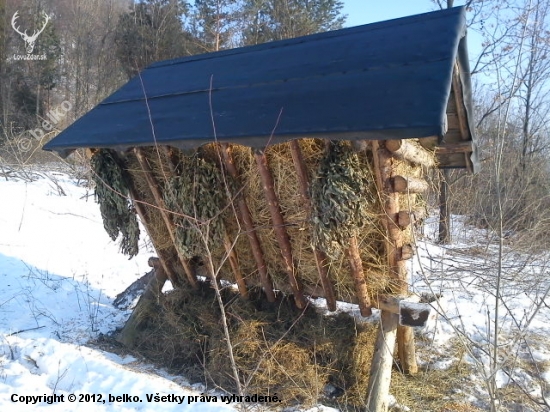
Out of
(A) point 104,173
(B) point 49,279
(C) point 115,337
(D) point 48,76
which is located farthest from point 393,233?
(D) point 48,76

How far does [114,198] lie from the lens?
4316 millimetres

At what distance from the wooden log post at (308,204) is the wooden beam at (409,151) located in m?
0.66

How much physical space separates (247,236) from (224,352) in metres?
1.17

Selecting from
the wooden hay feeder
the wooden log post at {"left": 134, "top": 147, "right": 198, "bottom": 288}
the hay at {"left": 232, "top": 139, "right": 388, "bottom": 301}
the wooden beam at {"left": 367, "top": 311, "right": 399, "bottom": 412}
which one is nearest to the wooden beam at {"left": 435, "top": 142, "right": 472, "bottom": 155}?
the wooden hay feeder

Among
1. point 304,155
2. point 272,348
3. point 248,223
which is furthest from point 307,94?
point 272,348

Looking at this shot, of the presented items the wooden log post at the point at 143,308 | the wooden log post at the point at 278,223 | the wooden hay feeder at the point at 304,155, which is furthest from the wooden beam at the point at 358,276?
the wooden log post at the point at 143,308

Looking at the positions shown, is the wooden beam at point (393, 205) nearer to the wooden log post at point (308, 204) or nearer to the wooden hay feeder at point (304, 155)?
the wooden hay feeder at point (304, 155)

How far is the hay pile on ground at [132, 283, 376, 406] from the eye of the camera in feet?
12.7

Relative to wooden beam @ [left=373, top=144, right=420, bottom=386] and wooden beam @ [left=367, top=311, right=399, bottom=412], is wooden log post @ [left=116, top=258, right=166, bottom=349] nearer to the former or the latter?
wooden beam @ [left=367, top=311, right=399, bottom=412]

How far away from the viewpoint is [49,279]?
6.60 meters

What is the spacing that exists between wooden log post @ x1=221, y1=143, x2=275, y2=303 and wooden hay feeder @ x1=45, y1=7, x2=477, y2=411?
0.02 m

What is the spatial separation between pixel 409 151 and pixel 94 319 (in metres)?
4.53

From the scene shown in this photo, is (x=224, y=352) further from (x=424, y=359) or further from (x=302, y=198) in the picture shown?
(x=424, y=359)

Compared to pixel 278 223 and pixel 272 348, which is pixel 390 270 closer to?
pixel 278 223
